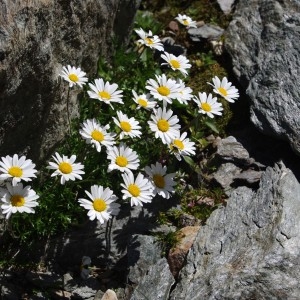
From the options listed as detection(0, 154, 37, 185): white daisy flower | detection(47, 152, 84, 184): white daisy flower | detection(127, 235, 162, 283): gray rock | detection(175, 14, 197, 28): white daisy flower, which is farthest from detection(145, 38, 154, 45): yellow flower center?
detection(0, 154, 37, 185): white daisy flower

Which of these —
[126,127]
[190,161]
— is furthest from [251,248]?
[126,127]

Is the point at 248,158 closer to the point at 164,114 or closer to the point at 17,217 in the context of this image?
the point at 164,114

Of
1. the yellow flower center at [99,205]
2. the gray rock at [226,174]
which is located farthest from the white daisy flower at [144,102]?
the gray rock at [226,174]

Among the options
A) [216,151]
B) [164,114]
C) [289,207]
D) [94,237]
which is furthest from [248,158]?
[94,237]

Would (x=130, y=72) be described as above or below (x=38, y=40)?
above

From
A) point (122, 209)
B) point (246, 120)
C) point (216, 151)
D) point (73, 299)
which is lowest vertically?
point (73, 299)

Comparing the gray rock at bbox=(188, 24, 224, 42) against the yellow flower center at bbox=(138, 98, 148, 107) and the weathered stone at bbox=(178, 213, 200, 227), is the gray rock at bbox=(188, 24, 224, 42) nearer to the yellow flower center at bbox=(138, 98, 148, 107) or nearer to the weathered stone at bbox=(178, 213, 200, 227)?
the yellow flower center at bbox=(138, 98, 148, 107)
